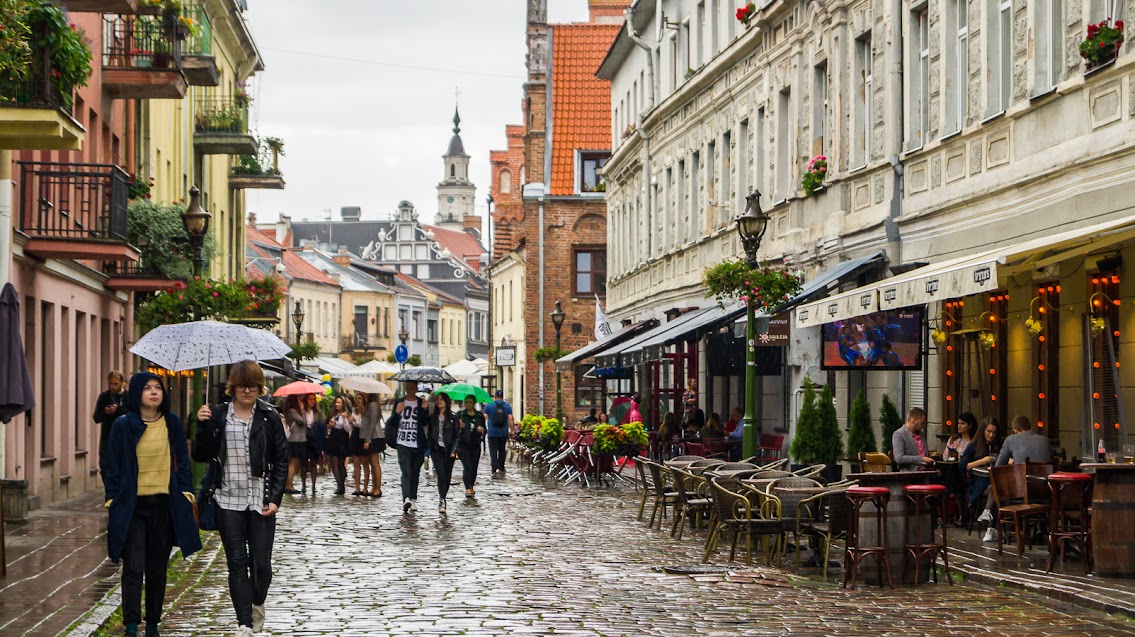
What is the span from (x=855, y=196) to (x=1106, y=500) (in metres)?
11.3

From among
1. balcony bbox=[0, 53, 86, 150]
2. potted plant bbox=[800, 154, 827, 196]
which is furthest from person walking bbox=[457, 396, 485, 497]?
balcony bbox=[0, 53, 86, 150]

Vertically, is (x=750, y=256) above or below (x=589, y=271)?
below

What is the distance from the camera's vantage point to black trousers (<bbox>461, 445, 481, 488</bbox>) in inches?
1026

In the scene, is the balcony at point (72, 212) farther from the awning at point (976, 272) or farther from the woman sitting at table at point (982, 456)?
the woman sitting at table at point (982, 456)

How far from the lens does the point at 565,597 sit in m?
12.8

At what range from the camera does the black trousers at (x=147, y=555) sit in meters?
10.5

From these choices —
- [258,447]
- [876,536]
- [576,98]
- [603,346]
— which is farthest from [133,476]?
[576,98]

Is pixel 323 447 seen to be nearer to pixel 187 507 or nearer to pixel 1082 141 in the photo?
pixel 1082 141

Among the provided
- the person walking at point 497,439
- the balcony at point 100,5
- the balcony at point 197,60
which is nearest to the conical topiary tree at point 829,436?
the balcony at point 100,5

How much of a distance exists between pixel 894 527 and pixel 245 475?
5.52 m

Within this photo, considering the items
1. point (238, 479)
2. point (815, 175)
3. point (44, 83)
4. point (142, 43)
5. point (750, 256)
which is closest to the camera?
point (238, 479)

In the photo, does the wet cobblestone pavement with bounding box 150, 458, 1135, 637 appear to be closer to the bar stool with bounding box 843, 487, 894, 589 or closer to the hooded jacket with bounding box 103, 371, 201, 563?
the bar stool with bounding box 843, 487, 894, 589

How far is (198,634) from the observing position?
1091cm

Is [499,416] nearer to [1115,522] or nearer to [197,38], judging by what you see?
[197,38]
